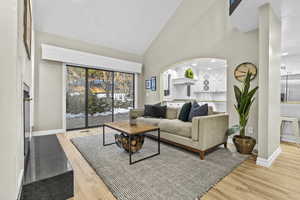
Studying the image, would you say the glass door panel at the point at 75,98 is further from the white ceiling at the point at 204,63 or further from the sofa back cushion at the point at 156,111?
the white ceiling at the point at 204,63

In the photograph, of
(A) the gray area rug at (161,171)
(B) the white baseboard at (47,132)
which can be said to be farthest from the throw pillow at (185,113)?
(B) the white baseboard at (47,132)

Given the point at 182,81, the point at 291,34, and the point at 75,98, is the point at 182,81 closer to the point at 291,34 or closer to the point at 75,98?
the point at 291,34

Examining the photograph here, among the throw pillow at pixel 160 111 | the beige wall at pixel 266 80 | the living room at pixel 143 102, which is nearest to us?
the living room at pixel 143 102

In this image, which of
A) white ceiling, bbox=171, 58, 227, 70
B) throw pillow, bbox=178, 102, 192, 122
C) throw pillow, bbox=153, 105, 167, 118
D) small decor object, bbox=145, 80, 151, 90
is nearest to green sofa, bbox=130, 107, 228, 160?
throw pillow, bbox=178, 102, 192, 122

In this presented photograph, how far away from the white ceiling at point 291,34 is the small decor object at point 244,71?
90cm

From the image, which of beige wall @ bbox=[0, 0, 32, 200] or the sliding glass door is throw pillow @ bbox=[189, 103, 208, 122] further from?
the sliding glass door

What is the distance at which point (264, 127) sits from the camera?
2.15m

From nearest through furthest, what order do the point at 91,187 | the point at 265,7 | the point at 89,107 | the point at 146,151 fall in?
the point at 91,187 < the point at 265,7 < the point at 146,151 < the point at 89,107

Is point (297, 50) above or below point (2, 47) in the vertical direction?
above

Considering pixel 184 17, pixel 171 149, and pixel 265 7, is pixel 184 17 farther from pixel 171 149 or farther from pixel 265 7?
pixel 171 149

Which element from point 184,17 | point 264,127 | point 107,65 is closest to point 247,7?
point 264,127

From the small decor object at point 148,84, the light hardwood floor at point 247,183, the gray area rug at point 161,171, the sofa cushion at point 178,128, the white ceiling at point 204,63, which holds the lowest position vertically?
the light hardwood floor at point 247,183

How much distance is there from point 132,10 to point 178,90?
4.31m

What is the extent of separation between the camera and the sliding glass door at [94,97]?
4.23 metres
